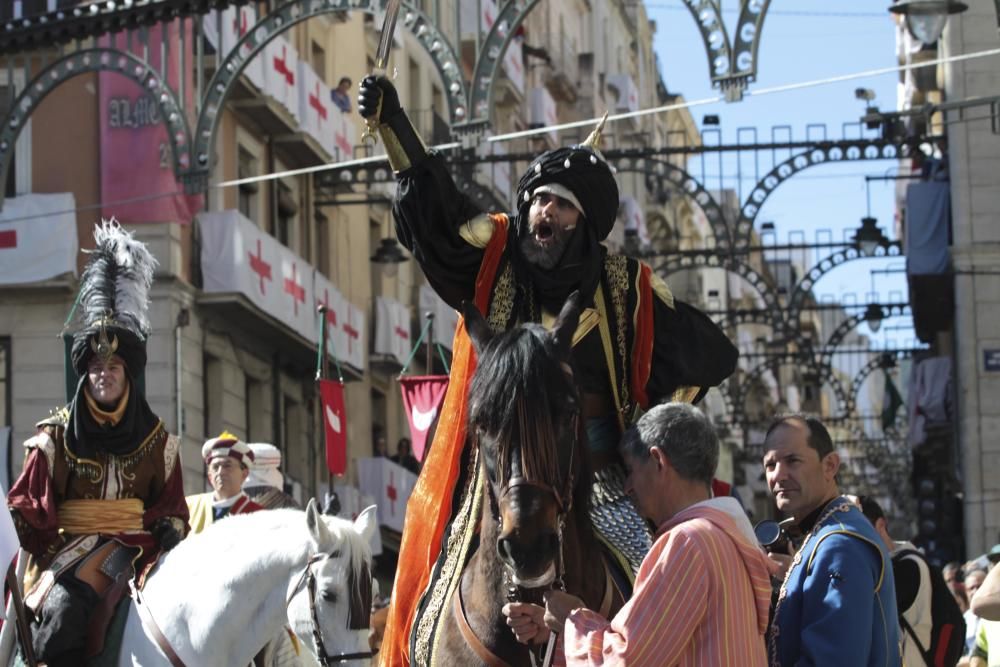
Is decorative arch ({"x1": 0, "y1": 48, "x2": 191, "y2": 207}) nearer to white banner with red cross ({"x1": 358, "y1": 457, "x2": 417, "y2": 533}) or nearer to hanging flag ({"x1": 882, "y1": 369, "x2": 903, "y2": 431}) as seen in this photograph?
white banner with red cross ({"x1": 358, "y1": 457, "x2": 417, "y2": 533})

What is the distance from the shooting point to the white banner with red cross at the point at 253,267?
30.7m

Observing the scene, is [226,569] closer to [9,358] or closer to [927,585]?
[927,585]

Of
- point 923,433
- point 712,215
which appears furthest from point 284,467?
point 923,433

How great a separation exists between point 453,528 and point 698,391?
3.94 ft

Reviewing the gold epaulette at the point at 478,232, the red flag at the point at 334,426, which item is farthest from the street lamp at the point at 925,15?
the gold epaulette at the point at 478,232

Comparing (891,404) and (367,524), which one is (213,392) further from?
(891,404)

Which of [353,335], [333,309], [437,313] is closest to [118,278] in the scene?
[333,309]

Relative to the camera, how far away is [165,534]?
11180mm

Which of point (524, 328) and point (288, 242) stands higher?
point (288, 242)

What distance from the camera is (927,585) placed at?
32.1 ft

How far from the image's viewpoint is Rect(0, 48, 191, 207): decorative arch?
2080 centimetres

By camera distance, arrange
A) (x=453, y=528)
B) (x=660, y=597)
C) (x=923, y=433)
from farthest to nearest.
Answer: (x=923, y=433) → (x=453, y=528) → (x=660, y=597)

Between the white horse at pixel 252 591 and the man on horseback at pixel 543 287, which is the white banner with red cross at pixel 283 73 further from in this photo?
the man on horseback at pixel 543 287

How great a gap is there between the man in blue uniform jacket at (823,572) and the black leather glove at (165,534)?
4507mm
